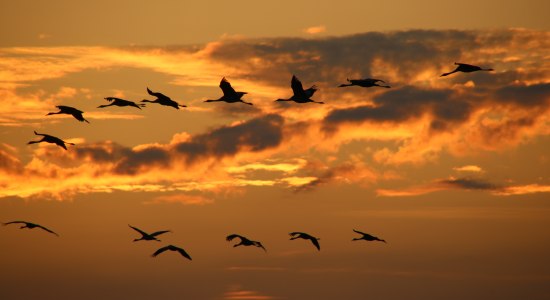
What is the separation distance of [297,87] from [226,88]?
5084 mm

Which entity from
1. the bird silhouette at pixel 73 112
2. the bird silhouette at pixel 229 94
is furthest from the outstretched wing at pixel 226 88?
the bird silhouette at pixel 73 112

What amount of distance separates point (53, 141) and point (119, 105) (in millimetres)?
5460

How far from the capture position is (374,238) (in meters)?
72.3

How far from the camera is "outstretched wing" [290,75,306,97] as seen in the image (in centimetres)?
6494

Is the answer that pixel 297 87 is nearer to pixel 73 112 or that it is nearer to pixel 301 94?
pixel 301 94

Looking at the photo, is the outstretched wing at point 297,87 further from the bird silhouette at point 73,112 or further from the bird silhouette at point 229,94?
the bird silhouette at point 73,112

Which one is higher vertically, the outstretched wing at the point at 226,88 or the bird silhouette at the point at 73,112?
the outstretched wing at the point at 226,88

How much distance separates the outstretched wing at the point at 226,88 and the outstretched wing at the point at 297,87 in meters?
4.42

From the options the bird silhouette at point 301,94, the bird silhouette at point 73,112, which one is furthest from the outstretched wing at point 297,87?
the bird silhouette at point 73,112

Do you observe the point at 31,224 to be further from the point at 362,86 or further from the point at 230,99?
the point at 362,86

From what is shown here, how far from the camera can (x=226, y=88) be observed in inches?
2648

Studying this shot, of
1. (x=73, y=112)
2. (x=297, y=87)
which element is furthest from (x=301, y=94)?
(x=73, y=112)

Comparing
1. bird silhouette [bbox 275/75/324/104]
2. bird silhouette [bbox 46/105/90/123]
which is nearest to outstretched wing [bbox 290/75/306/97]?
bird silhouette [bbox 275/75/324/104]

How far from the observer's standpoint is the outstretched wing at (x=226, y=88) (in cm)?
6607
